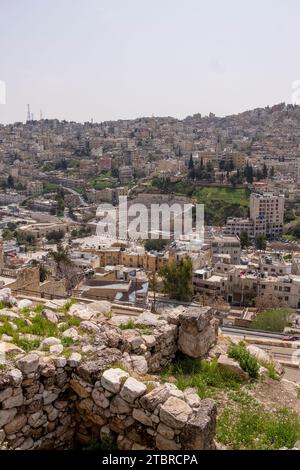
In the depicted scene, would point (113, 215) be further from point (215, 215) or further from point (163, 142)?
point (163, 142)

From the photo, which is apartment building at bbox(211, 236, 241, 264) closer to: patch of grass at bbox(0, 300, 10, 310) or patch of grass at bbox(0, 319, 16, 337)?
patch of grass at bbox(0, 300, 10, 310)

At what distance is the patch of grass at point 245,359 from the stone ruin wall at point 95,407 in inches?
51.8

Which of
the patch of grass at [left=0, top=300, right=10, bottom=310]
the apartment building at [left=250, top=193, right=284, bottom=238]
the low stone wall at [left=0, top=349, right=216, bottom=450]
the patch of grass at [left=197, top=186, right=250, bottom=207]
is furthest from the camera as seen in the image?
the patch of grass at [left=197, top=186, right=250, bottom=207]

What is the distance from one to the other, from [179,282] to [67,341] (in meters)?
18.5

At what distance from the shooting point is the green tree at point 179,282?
22844 millimetres

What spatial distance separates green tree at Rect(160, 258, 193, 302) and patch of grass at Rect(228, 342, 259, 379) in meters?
17.1

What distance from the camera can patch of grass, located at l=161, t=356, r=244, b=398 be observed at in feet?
15.7

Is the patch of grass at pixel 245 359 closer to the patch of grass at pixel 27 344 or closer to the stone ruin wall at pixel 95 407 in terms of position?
the stone ruin wall at pixel 95 407

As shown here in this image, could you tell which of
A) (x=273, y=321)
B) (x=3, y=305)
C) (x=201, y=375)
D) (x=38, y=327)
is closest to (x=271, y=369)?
(x=201, y=375)

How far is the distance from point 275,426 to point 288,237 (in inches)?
1775

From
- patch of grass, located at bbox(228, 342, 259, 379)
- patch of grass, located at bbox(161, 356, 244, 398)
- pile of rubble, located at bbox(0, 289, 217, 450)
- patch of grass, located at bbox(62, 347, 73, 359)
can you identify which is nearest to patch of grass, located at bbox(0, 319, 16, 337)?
pile of rubble, located at bbox(0, 289, 217, 450)

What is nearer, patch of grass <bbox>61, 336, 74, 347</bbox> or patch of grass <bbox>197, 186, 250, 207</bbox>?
patch of grass <bbox>61, 336, 74, 347</bbox>
